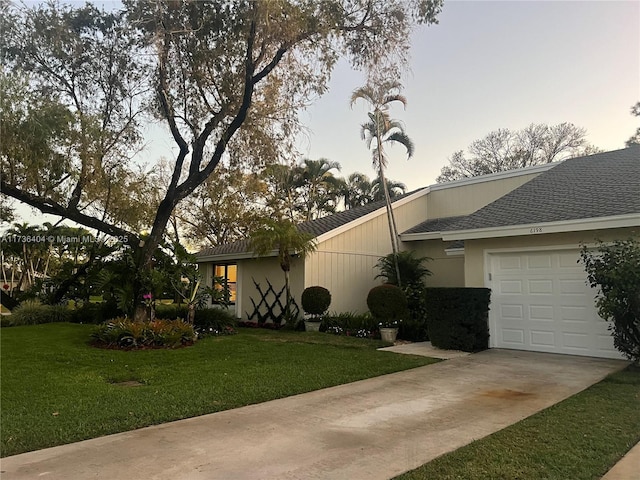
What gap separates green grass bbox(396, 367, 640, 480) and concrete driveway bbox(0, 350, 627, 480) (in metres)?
0.20

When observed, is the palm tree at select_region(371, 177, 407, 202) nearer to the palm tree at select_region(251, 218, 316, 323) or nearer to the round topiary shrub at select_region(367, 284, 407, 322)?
the palm tree at select_region(251, 218, 316, 323)

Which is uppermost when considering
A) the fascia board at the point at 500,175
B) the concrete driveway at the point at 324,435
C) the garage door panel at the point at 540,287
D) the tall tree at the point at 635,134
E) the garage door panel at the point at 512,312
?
the tall tree at the point at 635,134

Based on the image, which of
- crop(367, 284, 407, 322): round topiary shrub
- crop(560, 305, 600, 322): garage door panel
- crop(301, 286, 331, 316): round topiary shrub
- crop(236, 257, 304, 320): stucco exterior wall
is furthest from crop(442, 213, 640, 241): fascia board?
crop(236, 257, 304, 320): stucco exterior wall

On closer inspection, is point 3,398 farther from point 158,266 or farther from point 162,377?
point 158,266

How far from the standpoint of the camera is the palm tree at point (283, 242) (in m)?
12.9

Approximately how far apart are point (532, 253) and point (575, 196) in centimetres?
184

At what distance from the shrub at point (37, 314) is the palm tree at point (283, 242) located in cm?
814

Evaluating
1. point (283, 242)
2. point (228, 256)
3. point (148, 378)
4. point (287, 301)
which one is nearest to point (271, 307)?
point (287, 301)

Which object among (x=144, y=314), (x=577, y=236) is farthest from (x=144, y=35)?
(x=577, y=236)

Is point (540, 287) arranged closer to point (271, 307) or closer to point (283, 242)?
point (283, 242)

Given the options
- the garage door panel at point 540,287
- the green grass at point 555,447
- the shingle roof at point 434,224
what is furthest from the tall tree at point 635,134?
the green grass at point 555,447

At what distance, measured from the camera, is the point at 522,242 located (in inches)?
368

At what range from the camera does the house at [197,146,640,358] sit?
848 cm

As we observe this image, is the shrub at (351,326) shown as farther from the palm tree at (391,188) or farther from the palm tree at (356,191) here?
the palm tree at (356,191)
